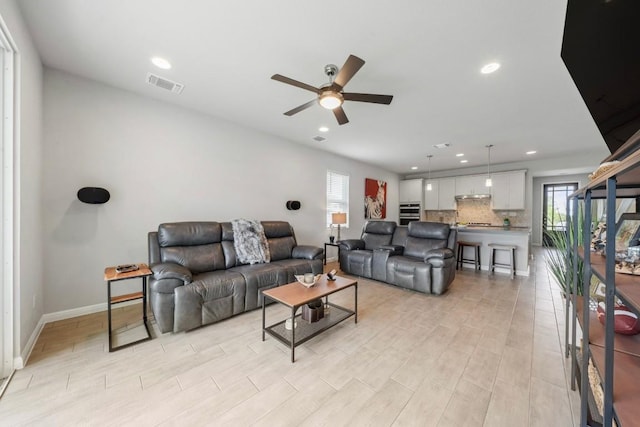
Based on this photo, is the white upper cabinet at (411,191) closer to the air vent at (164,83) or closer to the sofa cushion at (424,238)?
the sofa cushion at (424,238)

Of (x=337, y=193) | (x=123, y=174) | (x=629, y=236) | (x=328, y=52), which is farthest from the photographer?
(x=337, y=193)

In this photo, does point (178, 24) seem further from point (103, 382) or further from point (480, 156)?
point (480, 156)

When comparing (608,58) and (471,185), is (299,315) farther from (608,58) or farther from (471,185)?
(471,185)

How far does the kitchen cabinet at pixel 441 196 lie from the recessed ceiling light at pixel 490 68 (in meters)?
5.45

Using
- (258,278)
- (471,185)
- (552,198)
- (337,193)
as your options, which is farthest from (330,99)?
(552,198)

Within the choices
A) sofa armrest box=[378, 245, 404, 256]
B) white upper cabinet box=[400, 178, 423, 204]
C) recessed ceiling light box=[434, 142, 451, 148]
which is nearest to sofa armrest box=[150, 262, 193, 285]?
sofa armrest box=[378, 245, 404, 256]

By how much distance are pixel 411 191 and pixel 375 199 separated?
1.74 meters

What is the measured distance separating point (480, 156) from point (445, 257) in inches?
149

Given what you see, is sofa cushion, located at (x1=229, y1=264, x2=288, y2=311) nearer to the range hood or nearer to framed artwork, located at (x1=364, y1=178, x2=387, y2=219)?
framed artwork, located at (x1=364, y1=178, x2=387, y2=219)

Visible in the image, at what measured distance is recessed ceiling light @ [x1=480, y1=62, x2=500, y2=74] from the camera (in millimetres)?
2320

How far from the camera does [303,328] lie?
2.30 metres

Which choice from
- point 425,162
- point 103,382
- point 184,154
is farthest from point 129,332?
point 425,162

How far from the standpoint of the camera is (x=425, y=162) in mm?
6621

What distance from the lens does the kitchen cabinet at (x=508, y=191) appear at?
20.4ft
